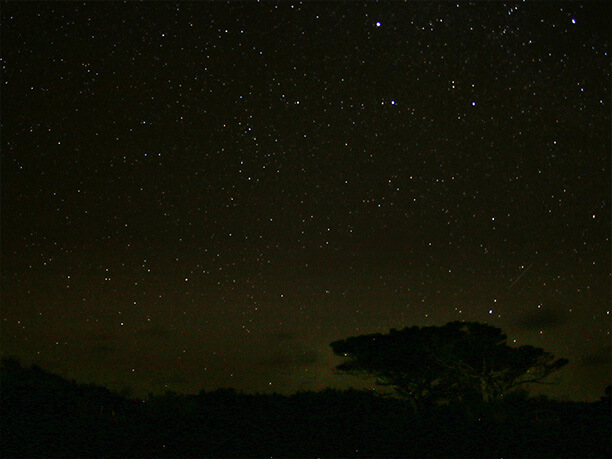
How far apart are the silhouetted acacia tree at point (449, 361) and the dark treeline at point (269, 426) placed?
454 mm

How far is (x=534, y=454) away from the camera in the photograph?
30.4 ft

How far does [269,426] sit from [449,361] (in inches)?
167

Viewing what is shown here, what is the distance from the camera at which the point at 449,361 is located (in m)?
12.6

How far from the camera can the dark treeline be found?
8922mm

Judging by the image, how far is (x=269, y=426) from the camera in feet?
34.2

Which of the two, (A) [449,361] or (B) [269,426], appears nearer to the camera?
(B) [269,426]

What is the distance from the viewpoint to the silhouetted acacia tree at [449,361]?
12344mm

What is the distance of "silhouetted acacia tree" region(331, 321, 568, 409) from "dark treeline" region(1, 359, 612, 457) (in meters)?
0.45

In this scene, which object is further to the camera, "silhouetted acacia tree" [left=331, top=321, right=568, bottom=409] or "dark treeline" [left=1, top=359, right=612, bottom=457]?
"silhouetted acacia tree" [left=331, top=321, right=568, bottom=409]

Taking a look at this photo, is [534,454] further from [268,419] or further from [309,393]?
[309,393]

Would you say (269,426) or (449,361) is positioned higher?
(449,361)

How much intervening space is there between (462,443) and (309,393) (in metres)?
4.86

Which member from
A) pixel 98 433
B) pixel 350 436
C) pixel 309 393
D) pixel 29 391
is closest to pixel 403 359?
pixel 309 393

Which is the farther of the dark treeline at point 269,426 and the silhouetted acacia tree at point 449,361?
the silhouetted acacia tree at point 449,361
